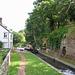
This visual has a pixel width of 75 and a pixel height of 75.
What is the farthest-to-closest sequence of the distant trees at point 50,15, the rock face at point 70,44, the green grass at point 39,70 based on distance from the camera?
1. the distant trees at point 50,15
2. the rock face at point 70,44
3. the green grass at point 39,70

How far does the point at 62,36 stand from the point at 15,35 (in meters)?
33.9

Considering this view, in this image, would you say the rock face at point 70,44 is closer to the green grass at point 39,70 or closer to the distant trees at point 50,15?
the green grass at point 39,70

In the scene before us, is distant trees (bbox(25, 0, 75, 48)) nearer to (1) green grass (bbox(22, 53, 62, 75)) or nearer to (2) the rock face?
(2) the rock face

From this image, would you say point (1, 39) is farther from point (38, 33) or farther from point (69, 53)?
point (69, 53)

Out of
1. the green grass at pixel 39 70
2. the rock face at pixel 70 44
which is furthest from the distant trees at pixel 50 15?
the green grass at pixel 39 70

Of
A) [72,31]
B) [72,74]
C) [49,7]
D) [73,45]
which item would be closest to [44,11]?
[49,7]

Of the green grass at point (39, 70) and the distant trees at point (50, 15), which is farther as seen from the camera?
the distant trees at point (50, 15)

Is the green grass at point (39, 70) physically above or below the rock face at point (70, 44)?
below

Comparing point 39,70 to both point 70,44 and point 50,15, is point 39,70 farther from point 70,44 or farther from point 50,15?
point 50,15

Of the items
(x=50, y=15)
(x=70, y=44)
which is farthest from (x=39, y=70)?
(x=50, y=15)

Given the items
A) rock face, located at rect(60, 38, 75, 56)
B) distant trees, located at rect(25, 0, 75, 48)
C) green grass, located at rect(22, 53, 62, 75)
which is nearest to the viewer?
green grass, located at rect(22, 53, 62, 75)

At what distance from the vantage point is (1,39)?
25312mm

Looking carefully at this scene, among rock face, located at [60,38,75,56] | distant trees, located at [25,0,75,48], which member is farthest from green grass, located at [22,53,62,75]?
distant trees, located at [25,0,75,48]

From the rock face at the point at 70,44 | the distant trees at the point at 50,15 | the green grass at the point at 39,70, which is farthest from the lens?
the distant trees at the point at 50,15
